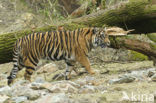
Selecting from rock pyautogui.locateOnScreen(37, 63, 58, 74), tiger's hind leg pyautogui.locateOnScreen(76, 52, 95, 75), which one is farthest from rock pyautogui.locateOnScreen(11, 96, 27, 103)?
rock pyautogui.locateOnScreen(37, 63, 58, 74)

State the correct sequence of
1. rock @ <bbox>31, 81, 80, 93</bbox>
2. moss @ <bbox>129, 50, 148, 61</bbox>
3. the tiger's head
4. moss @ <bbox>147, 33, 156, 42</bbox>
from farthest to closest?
moss @ <bbox>129, 50, 148, 61</bbox>, moss @ <bbox>147, 33, 156, 42</bbox>, the tiger's head, rock @ <bbox>31, 81, 80, 93</bbox>

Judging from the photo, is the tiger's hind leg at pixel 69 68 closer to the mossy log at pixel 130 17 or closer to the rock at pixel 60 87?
the mossy log at pixel 130 17

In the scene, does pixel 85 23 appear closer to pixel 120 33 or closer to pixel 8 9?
pixel 120 33

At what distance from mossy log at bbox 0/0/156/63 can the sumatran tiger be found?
36 centimetres

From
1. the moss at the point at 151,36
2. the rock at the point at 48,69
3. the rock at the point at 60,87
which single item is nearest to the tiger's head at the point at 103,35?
the moss at the point at 151,36

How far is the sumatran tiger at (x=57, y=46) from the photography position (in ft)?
21.9

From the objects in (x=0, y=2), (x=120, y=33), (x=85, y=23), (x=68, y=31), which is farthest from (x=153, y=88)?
(x=0, y=2)

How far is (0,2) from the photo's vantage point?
55.5ft

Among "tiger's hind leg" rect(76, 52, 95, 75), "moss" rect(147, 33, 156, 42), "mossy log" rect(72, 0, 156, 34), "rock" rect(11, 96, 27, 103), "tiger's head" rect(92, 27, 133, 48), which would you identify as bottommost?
"tiger's hind leg" rect(76, 52, 95, 75)

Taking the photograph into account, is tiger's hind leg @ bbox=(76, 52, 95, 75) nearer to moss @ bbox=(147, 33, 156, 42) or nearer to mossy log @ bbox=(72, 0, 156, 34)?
mossy log @ bbox=(72, 0, 156, 34)

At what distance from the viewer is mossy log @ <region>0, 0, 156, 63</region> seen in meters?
6.96

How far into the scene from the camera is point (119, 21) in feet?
24.5

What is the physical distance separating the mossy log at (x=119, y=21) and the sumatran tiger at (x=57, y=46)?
36cm

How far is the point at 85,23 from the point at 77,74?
149 cm
